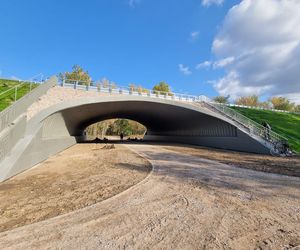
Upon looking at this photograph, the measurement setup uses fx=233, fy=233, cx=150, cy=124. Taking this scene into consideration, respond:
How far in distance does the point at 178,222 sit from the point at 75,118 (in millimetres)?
24904

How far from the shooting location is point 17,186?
9250 millimetres

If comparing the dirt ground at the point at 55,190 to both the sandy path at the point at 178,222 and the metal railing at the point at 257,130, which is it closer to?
the sandy path at the point at 178,222

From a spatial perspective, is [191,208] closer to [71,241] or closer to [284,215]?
[284,215]

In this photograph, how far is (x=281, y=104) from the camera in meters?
87.8

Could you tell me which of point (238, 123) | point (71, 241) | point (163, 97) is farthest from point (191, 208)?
point (163, 97)

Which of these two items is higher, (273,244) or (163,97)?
(163,97)

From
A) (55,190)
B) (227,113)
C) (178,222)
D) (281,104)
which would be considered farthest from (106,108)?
(281,104)

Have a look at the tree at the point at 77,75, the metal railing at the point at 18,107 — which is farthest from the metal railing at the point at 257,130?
the tree at the point at 77,75

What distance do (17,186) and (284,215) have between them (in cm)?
930

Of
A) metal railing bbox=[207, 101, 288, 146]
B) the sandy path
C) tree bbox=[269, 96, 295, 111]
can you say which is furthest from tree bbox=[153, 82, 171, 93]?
the sandy path

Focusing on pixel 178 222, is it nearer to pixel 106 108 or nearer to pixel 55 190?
pixel 55 190

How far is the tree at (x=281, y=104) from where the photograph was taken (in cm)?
8531

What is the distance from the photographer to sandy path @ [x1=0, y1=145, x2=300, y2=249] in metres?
4.47

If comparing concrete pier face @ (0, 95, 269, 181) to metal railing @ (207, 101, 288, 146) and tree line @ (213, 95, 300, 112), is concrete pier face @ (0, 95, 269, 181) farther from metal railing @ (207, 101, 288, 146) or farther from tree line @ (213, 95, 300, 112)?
tree line @ (213, 95, 300, 112)
